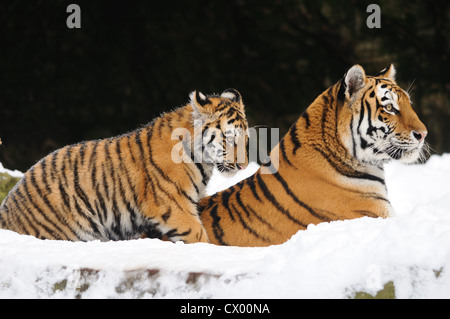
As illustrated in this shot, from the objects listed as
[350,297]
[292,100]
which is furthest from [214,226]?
[292,100]

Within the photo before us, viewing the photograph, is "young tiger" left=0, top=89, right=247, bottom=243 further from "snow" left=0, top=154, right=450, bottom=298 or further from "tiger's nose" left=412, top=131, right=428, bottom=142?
"tiger's nose" left=412, top=131, right=428, bottom=142

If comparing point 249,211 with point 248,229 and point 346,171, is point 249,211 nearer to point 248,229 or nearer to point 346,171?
point 248,229

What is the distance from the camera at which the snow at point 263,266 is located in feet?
6.35

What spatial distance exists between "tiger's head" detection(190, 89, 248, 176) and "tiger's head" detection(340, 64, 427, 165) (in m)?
0.53

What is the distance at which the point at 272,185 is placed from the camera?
10.3 feet

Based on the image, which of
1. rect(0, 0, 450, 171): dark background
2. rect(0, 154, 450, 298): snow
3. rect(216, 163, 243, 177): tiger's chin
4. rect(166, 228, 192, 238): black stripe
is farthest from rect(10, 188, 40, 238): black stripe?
rect(0, 0, 450, 171): dark background

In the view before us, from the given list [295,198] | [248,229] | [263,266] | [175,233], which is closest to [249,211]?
[248,229]

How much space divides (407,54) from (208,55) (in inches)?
66.4

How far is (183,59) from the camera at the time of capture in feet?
18.8

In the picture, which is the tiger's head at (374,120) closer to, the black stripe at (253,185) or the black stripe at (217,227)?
the black stripe at (253,185)

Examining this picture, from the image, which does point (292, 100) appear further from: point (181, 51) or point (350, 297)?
point (350, 297)

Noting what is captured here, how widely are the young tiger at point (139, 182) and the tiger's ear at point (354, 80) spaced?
0.55 metres

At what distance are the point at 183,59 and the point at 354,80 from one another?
2905 mm

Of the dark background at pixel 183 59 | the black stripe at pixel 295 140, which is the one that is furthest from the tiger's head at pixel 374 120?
the dark background at pixel 183 59
